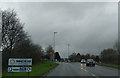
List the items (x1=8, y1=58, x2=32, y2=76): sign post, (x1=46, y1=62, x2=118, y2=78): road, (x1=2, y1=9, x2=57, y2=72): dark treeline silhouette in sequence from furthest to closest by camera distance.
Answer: (x1=2, y1=9, x2=57, y2=72): dark treeline silhouette, (x1=46, y1=62, x2=118, y2=78): road, (x1=8, y1=58, x2=32, y2=76): sign post

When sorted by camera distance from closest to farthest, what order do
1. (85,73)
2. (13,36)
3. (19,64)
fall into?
1. (19,64)
2. (85,73)
3. (13,36)

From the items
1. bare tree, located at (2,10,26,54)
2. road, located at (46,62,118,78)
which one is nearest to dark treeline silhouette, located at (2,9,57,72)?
bare tree, located at (2,10,26,54)

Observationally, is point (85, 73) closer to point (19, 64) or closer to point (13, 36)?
point (19, 64)

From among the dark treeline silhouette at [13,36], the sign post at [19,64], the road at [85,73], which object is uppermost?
the dark treeline silhouette at [13,36]

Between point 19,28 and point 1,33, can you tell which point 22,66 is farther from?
point 19,28

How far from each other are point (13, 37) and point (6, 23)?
2741 millimetres

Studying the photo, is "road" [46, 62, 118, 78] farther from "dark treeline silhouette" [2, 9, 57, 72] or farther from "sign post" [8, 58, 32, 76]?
"dark treeline silhouette" [2, 9, 57, 72]

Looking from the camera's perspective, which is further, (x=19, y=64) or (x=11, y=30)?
(x=11, y=30)

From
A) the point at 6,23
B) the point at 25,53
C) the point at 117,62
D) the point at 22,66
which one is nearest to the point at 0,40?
the point at 6,23

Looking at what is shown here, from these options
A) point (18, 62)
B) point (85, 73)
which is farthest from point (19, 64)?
point (85, 73)

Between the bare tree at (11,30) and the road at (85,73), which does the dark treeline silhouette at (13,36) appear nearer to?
the bare tree at (11,30)

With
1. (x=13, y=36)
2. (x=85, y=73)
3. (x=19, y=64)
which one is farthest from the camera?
(x=13, y=36)

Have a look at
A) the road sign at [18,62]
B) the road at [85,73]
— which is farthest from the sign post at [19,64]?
the road at [85,73]

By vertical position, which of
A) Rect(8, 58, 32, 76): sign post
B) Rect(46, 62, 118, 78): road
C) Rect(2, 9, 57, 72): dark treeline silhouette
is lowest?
Rect(46, 62, 118, 78): road
